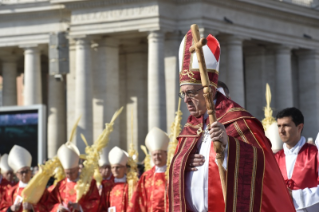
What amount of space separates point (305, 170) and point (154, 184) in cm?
450

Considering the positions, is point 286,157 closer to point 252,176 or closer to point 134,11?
point 252,176

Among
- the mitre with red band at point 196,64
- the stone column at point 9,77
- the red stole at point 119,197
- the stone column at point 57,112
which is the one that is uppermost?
the stone column at point 9,77

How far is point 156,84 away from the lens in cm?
4212

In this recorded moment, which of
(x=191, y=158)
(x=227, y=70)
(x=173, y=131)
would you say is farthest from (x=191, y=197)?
(x=227, y=70)

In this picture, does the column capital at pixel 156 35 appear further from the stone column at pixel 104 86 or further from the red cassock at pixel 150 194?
the red cassock at pixel 150 194

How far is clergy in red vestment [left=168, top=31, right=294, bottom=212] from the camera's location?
7.94 metres

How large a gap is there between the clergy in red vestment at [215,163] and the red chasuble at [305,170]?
2.40 meters

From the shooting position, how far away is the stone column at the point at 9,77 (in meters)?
51.4

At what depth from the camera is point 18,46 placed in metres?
47.8

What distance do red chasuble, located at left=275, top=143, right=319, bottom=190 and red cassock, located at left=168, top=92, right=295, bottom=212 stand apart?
8.28 feet

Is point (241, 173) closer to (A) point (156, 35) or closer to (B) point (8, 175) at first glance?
(B) point (8, 175)

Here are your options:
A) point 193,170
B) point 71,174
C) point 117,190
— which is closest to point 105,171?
point 117,190

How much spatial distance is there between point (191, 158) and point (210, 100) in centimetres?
122

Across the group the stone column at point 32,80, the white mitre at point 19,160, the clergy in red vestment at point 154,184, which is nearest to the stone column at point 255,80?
the stone column at point 32,80
